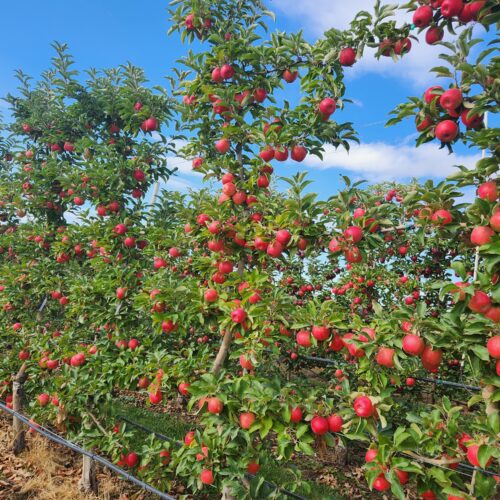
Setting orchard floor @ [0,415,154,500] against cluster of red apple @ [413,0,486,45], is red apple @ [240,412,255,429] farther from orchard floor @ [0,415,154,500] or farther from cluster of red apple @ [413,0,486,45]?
cluster of red apple @ [413,0,486,45]

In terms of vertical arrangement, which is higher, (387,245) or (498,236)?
(387,245)

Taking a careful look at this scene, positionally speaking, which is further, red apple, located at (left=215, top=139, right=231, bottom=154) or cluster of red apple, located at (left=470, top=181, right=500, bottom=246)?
red apple, located at (left=215, top=139, right=231, bottom=154)

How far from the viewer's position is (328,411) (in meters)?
2.92

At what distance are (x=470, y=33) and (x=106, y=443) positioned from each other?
17.8 ft

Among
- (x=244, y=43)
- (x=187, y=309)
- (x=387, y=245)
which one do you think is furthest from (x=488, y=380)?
(x=387, y=245)

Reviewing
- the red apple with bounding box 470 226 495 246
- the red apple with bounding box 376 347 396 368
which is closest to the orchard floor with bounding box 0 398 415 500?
the red apple with bounding box 376 347 396 368

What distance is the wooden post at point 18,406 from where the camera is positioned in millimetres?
5754

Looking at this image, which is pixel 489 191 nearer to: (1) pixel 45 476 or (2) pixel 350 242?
(2) pixel 350 242

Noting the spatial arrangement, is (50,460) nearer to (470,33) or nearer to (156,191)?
(156,191)

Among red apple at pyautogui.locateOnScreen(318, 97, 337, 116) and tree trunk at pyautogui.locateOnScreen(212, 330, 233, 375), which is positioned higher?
red apple at pyautogui.locateOnScreen(318, 97, 337, 116)

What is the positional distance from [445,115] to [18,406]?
7191 mm

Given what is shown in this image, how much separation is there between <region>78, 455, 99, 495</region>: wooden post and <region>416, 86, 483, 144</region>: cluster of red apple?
5213 mm

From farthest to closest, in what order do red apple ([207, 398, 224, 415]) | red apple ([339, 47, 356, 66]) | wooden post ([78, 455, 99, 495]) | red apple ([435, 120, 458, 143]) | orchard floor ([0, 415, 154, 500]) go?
wooden post ([78, 455, 99, 495]) → orchard floor ([0, 415, 154, 500]) → red apple ([339, 47, 356, 66]) → red apple ([207, 398, 224, 415]) → red apple ([435, 120, 458, 143])

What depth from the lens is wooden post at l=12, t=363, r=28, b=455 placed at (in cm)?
575
